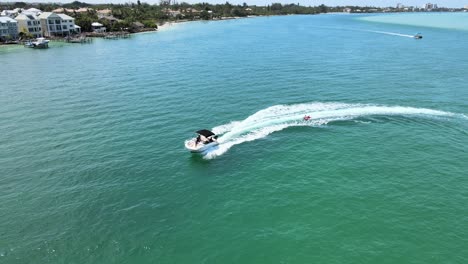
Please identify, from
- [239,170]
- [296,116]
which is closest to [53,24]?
[296,116]

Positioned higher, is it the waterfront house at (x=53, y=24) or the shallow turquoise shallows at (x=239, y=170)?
the waterfront house at (x=53, y=24)

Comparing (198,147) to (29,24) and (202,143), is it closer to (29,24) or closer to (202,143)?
(202,143)

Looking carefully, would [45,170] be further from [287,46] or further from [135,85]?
[287,46]

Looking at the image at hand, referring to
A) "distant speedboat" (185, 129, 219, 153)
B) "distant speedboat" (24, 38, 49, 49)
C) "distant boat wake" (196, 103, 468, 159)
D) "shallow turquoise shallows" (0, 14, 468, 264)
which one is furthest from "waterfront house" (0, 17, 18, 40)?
"distant speedboat" (185, 129, 219, 153)

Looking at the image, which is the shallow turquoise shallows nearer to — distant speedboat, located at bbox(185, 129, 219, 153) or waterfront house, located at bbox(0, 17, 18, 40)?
distant speedboat, located at bbox(185, 129, 219, 153)

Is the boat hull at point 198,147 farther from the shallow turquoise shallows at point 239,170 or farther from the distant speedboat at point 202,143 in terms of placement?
the shallow turquoise shallows at point 239,170

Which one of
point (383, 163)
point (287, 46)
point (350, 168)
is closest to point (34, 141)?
point (350, 168)

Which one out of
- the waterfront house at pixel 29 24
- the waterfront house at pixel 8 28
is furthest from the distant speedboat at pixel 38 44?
the waterfront house at pixel 29 24
